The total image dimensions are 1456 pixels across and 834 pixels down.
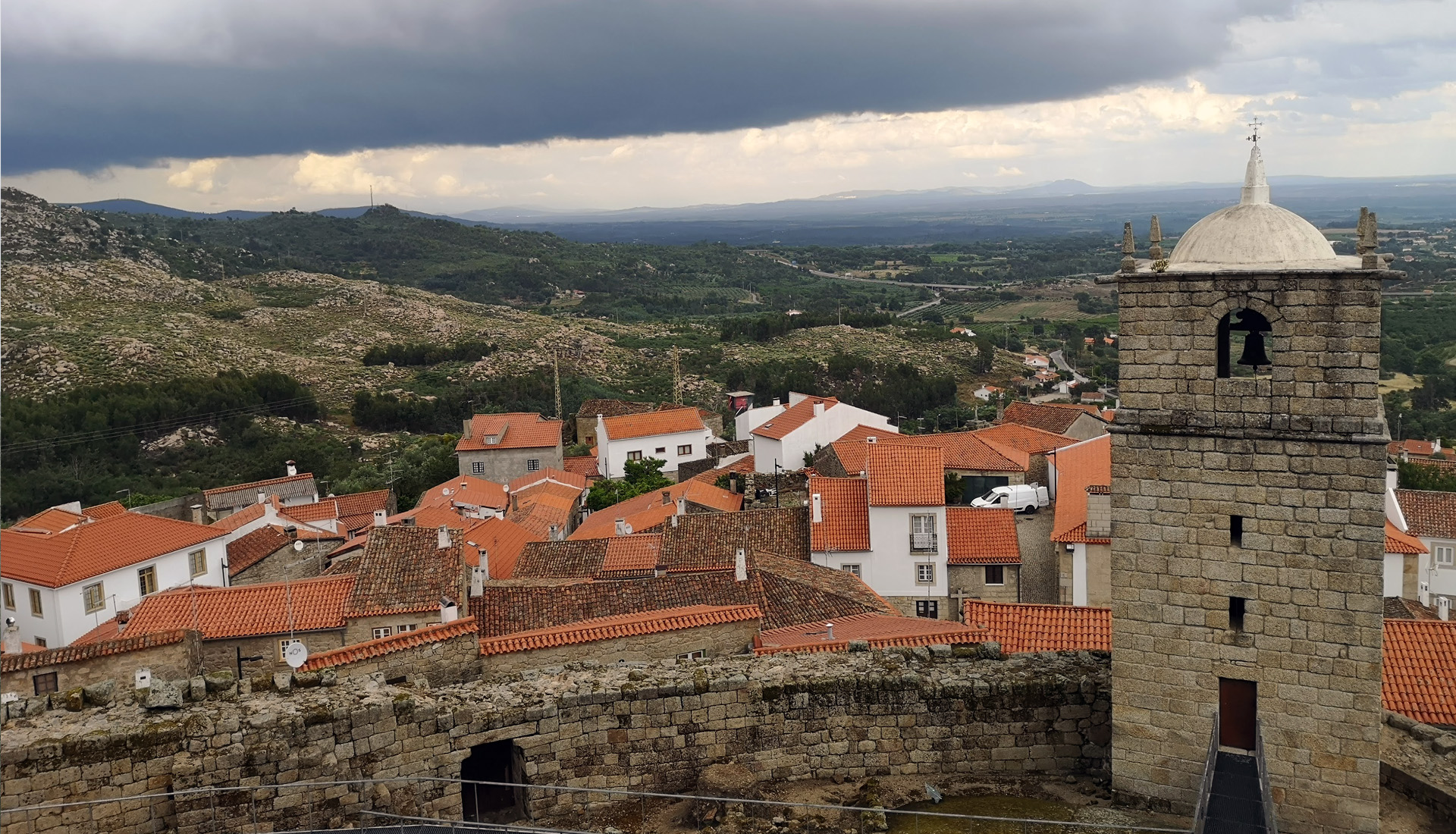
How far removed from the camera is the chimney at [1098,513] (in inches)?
986

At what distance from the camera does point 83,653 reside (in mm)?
17656

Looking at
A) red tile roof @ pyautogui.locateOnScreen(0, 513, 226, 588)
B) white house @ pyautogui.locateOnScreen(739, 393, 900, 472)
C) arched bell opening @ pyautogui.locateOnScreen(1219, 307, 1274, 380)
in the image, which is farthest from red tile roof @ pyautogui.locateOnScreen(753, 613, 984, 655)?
white house @ pyautogui.locateOnScreen(739, 393, 900, 472)

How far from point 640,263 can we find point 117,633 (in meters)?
176

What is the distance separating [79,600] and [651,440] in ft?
91.1

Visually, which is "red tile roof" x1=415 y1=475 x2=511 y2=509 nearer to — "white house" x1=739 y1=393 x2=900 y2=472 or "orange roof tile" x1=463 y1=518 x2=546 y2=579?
"orange roof tile" x1=463 y1=518 x2=546 y2=579

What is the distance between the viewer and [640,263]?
636 ft

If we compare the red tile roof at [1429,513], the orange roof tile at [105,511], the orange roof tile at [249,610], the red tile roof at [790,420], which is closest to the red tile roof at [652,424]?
the red tile roof at [790,420]

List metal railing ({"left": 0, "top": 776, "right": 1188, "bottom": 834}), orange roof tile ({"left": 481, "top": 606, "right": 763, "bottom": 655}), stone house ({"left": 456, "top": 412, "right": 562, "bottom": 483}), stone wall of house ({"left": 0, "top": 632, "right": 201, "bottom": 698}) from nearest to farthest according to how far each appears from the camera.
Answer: metal railing ({"left": 0, "top": 776, "right": 1188, "bottom": 834}) → orange roof tile ({"left": 481, "top": 606, "right": 763, "bottom": 655}) → stone wall of house ({"left": 0, "top": 632, "right": 201, "bottom": 698}) → stone house ({"left": 456, "top": 412, "right": 562, "bottom": 483})

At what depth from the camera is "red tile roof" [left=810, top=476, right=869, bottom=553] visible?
90.8 ft

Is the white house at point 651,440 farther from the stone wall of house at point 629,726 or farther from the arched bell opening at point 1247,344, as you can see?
the arched bell opening at point 1247,344

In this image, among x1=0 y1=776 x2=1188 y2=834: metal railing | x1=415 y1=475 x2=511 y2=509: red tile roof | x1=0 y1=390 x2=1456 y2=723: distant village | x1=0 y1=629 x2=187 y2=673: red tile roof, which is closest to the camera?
x1=0 y1=776 x2=1188 y2=834: metal railing

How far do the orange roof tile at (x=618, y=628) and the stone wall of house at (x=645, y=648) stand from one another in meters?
0.06

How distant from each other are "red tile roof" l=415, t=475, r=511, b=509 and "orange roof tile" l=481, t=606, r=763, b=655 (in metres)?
24.0

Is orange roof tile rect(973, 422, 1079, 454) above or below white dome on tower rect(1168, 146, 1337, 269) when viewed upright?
below
